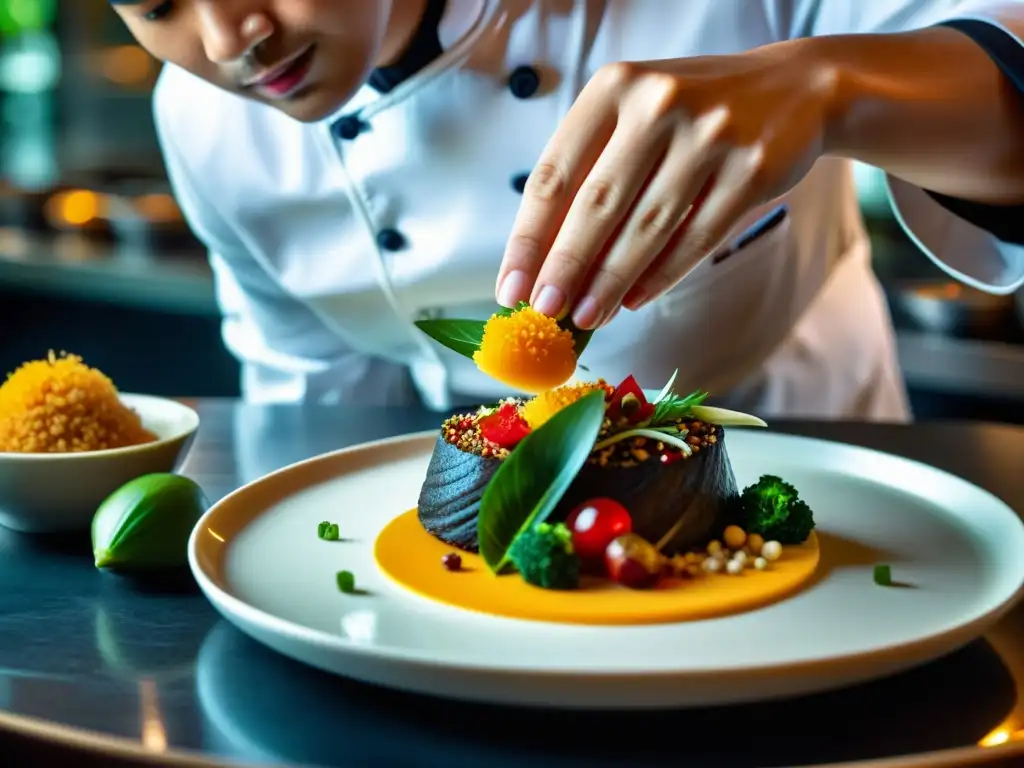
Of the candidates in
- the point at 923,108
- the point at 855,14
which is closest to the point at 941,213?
the point at 855,14

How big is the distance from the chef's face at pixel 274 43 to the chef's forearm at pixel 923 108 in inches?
19.2

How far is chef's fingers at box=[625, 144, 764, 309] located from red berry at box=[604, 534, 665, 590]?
0.25 m

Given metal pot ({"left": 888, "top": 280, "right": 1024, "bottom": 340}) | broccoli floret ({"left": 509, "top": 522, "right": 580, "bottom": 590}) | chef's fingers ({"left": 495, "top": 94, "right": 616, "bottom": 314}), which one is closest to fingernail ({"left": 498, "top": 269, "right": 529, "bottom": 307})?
chef's fingers ({"left": 495, "top": 94, "right": 616, "bottom": 314})

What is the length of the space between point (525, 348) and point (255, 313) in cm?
108

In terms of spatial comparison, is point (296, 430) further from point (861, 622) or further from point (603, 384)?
point (861, 622)

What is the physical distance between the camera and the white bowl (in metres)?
1.03

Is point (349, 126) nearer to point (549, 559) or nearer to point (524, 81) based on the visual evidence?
point (524, 81)

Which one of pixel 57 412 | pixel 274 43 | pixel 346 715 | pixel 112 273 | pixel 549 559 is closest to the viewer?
pixel 346 715

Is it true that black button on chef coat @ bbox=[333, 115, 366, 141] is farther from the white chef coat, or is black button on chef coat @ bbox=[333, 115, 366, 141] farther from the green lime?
the green lime

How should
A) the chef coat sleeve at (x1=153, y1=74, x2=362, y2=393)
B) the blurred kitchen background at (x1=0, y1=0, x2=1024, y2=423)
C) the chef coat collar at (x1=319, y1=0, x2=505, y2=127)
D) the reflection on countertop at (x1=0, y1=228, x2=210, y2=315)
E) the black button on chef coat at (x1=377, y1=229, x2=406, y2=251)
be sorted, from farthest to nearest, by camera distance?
1. the reflection on countertop at (x1=0, y1=228, x2=210, y2=315)
2. the blurred kitchen background at (x1=0, y1=0, x2=1024, y2=423)
3. the chef coat sleeve at (x1=153, y1=74, x2=362, y2=393)
4. the black button on chef coat at (x1=377, y1=229, x2=406, y2=251)
5. the chef coat collar at (x1=319, y1=0, x2=505, y2=127)

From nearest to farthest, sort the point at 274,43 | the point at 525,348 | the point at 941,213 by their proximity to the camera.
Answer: the point at 525,348 → the point at 274,43 → the point at 941,213

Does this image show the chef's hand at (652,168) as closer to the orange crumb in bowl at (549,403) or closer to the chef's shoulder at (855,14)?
the orange crumb in bowl at (549,403)

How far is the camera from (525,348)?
98 centimetres

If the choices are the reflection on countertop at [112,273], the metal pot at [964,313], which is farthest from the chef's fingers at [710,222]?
the reflection on countertop at [112,273]
